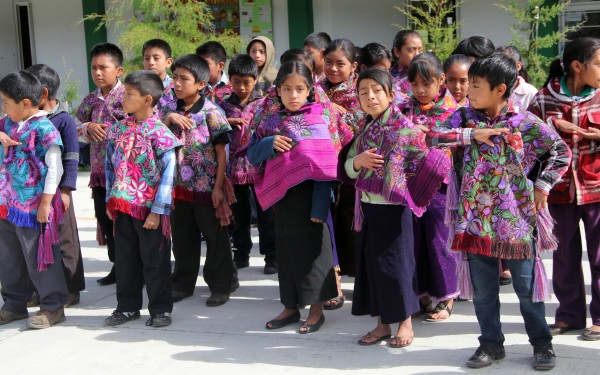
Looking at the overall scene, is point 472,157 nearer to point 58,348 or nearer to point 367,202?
point 367,202

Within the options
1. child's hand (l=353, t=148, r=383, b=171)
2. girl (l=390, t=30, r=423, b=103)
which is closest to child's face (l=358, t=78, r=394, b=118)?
child's hand (l=353, t=148, r=383, b=171)

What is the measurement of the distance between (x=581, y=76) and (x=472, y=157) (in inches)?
34.0

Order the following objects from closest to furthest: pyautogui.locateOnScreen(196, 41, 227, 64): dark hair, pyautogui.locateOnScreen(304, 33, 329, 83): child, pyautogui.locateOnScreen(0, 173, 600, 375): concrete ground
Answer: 1. pyautogui.locateOnScreen(0, 173, 600, 375): concrete ground
2. pyautogui.locateOnScreen(196, 41, 227, 64): dark hair
3. pyautogui.locateOnScreen(304, 33, 329, 83): child

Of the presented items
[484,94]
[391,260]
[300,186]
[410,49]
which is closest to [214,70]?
[410,49]

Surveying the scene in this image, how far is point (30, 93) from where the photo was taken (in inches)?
198

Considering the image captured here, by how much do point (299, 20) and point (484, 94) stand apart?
888 centimetres

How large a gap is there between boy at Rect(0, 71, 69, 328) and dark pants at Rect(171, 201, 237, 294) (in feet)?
2.62

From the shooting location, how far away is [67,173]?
5.12m

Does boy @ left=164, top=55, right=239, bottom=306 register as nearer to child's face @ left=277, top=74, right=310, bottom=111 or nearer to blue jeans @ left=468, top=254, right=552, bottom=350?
child's face @ left=277, top=74, right=310, bottom=111

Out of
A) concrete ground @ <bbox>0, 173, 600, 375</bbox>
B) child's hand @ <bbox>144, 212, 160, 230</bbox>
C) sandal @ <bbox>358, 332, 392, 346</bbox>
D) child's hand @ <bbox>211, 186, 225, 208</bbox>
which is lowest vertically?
concrete ground @ <bbox>0, 173, 600, 375</bbox>

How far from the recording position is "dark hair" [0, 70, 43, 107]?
4996 mm

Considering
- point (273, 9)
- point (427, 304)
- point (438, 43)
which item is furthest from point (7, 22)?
point (427, 304)

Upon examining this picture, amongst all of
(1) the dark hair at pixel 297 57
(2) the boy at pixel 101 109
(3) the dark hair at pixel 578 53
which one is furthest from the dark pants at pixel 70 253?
(3) the dark hair at pixel 578 53

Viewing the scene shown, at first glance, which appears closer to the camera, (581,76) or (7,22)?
(581,76)
